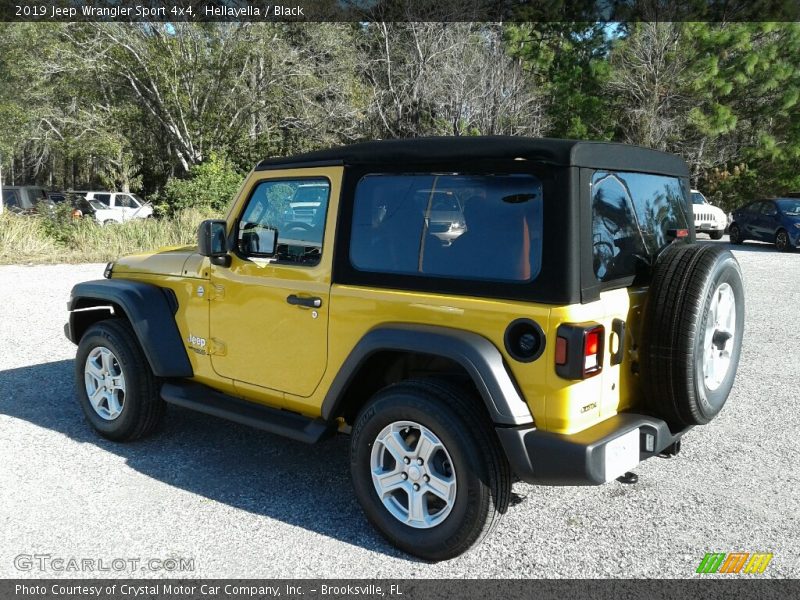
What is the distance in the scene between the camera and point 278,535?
140 inches

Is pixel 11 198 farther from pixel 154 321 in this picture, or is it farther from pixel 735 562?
pixel 735 562

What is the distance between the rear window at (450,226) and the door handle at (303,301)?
28cm

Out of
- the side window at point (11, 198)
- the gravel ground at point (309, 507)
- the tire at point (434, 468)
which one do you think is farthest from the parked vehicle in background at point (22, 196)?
the tire at point (434, 468)

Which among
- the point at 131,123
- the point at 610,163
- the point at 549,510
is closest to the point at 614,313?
the point at 610,163

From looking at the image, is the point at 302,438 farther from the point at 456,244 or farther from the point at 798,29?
the point at 798,29

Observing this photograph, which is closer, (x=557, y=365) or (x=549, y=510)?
(x=557, y=365)

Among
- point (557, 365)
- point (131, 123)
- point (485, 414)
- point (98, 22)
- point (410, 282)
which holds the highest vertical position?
point (98, 22)

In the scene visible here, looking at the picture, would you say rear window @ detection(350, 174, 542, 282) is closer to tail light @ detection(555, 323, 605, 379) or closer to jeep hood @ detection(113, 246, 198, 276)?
tail light @ detection(555, 323, 605, 379)

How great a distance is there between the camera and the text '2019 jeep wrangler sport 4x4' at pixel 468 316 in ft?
9.80

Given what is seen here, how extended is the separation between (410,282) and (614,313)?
3.08 ft

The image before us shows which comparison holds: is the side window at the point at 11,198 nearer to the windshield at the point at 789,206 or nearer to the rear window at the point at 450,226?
the rear window at the point at 450,226

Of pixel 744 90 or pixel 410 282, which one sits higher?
pixel 744 90

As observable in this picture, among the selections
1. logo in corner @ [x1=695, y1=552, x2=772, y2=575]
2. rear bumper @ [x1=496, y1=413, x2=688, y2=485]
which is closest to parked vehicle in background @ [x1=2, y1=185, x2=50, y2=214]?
rear bumper @ [x1=496, y1=413, x2=688, y2=485]

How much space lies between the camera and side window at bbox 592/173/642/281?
3.21 m
